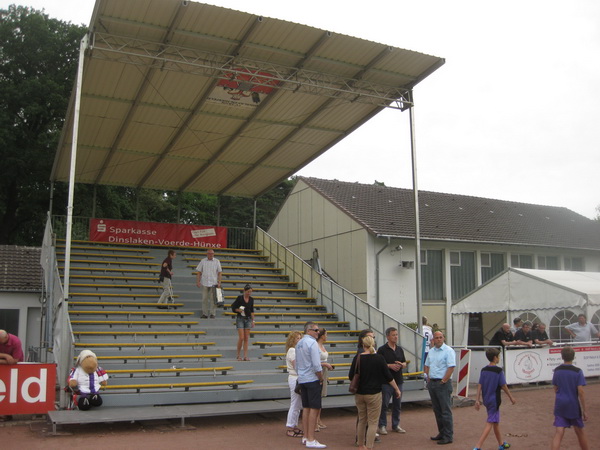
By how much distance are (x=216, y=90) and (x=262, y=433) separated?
9235mm

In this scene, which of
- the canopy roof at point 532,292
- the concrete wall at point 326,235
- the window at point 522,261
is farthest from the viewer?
the window at point 522,261

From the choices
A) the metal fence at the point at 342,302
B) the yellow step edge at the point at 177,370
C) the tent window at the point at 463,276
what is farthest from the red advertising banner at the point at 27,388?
the tent window at the point at 463,276

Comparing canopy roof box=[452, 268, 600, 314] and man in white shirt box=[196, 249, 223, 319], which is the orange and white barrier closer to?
canopy roof box=[452, 268, 600, 314]

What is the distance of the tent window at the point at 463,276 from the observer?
2562 cm

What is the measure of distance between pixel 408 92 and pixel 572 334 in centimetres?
796

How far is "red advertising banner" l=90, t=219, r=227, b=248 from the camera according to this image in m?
20.8

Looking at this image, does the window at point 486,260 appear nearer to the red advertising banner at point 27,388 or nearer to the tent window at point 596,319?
the tent window at point 596,319

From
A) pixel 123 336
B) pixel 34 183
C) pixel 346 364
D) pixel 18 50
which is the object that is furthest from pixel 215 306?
pixel 18 50

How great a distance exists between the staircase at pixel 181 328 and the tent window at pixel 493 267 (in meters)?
9.75

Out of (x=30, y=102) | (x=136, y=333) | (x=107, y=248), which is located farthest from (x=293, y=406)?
(x=30, y=102)

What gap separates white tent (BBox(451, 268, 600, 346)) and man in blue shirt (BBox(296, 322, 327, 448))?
35.4 ft

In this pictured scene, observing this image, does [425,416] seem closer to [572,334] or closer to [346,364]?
[346,364]

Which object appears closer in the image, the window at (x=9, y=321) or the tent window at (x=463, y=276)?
the window at (x=9, y=321)

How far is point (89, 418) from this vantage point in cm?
1007
